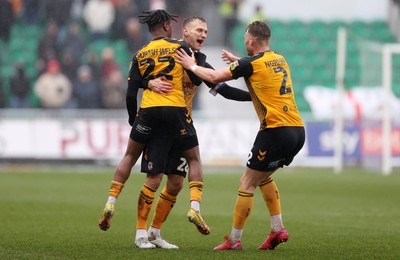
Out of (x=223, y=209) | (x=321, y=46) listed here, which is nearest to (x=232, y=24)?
(x=321, y=46)

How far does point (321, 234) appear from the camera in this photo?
32.8ft

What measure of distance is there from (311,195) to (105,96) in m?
→ 11.4

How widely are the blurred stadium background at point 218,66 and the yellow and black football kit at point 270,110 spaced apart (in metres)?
15.3

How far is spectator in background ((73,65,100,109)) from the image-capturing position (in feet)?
85.5

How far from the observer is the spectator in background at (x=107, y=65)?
2686 centimetres

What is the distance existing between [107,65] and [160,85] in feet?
61.4

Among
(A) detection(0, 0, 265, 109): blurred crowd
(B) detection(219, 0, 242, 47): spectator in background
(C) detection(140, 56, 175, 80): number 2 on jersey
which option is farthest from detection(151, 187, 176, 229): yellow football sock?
(B) detection(219, 0, 242, 47): spectator in background

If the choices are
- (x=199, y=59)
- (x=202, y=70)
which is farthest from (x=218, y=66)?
(x=202, y=70)

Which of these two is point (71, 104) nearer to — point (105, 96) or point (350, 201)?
point (105, 96)

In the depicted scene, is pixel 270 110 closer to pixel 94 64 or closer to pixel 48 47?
pixel 94 64

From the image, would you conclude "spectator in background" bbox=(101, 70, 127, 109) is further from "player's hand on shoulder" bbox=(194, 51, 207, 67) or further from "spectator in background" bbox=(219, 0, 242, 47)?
"player's hand on shoulder" bbox=(194, 51, 207, 67)

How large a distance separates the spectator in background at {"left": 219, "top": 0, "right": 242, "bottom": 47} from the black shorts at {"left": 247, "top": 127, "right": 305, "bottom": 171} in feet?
68.9

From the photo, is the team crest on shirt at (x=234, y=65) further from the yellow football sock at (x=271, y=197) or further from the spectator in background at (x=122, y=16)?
the spectator in background at (x=122, y=16)

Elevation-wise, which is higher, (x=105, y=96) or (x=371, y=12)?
(x=371, y=12)
